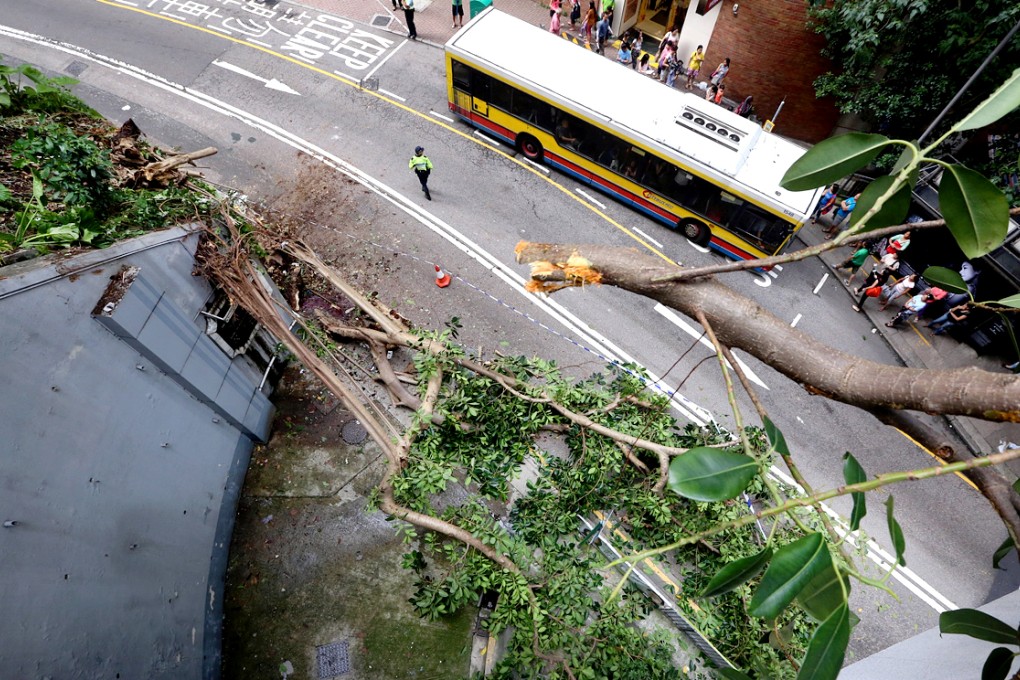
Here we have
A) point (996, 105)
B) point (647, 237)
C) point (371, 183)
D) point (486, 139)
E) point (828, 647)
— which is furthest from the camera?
point (486, 139)

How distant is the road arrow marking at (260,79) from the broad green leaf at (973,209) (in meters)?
15.6

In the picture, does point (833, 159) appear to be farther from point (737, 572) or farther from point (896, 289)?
point (896, 289)

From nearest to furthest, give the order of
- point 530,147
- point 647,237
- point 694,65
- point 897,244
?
point 897,244 → point 647,237 → point 530,147 → point 694,65

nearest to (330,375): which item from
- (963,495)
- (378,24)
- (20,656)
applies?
(20,656)

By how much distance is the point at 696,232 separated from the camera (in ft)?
40.3

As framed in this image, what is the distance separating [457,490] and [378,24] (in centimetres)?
1488

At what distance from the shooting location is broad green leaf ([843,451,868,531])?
1.92 meters

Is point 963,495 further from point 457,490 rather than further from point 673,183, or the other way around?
point 457,490

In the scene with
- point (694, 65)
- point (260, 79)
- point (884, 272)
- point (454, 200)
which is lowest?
point (454, 200)

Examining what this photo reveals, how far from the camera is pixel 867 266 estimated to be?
12.6 metres

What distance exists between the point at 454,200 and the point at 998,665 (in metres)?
12.1

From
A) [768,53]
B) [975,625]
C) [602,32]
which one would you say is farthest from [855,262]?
[975,625]

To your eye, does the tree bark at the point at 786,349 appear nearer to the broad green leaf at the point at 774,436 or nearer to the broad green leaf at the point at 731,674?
the broad green leaf at the point at 774,436

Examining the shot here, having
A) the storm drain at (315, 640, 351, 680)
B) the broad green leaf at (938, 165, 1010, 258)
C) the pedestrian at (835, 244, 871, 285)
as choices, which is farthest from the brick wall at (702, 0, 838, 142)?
the storm drain at (315, 640, 351, 680)
